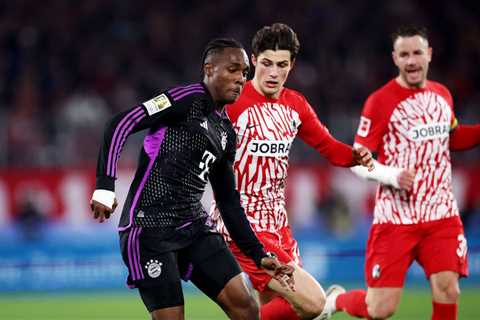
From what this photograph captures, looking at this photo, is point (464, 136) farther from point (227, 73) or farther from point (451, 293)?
point (227, 73)

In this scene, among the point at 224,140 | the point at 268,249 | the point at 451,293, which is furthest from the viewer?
the point at 451,293

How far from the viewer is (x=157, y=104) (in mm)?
5707

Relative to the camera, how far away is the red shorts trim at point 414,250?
7.51 m

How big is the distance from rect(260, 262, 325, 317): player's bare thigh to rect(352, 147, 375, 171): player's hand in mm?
923

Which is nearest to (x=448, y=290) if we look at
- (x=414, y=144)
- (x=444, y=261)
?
(x=444, y=261)

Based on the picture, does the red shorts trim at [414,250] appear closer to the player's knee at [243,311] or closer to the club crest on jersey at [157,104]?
the player's knee at [243,311]

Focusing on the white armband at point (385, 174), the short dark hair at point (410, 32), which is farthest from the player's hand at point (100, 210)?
the short dark hair at point (410, 32)

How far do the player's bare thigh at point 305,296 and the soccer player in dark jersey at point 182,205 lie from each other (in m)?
0.69

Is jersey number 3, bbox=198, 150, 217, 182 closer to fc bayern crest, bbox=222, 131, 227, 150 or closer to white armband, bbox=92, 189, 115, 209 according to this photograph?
fc bayern crest, bbox=222, 131, 227, 150

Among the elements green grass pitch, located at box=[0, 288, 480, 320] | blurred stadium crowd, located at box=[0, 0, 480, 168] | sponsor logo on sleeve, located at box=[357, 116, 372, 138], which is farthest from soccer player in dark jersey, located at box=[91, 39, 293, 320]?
blurred stadium crowd, located at box=[0, 0, 480, 168]

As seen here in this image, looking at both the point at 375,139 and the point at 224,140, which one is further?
the point at 375,139

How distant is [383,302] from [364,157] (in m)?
1.38

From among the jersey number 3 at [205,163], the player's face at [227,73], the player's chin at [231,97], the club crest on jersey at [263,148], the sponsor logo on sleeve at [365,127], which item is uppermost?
the player's face at [227,73]

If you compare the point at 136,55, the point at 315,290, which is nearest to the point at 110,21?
the point at 136,55
